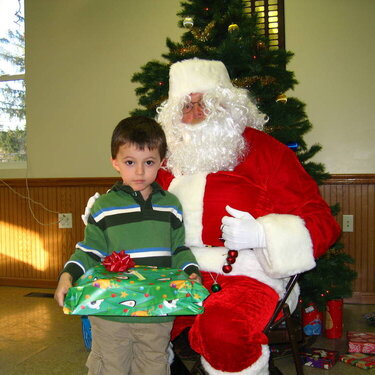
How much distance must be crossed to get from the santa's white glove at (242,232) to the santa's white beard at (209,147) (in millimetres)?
351

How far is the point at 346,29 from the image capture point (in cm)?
309

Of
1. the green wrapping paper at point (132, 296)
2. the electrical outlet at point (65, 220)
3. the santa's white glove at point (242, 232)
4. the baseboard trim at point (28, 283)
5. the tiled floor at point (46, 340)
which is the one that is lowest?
the tiled floor at point (46, 340)

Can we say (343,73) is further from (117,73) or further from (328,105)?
(117,73)

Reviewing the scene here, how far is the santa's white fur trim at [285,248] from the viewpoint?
1.45 meters

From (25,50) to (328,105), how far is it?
9.16 ft

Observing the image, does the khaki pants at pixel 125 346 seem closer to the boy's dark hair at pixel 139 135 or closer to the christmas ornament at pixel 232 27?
the boy's dark hair at pixel 139 135

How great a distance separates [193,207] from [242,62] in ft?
3.25

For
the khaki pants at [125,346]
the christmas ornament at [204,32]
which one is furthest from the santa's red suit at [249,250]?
the christmas ornament at [204,32]

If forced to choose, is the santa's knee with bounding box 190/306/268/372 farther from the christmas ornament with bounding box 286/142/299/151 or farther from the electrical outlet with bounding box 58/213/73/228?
the electrical outlet with bounding box 58/213/73/228

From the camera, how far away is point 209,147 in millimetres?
1749

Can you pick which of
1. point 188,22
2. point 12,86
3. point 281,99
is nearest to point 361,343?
point 281,99

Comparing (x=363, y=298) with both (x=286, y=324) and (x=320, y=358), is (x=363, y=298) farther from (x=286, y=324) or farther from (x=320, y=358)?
(x=286, y=324)

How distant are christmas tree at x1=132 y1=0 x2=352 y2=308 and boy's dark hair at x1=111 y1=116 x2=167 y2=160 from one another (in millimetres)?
887

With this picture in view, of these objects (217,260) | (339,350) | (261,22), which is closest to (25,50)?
(261,22)
